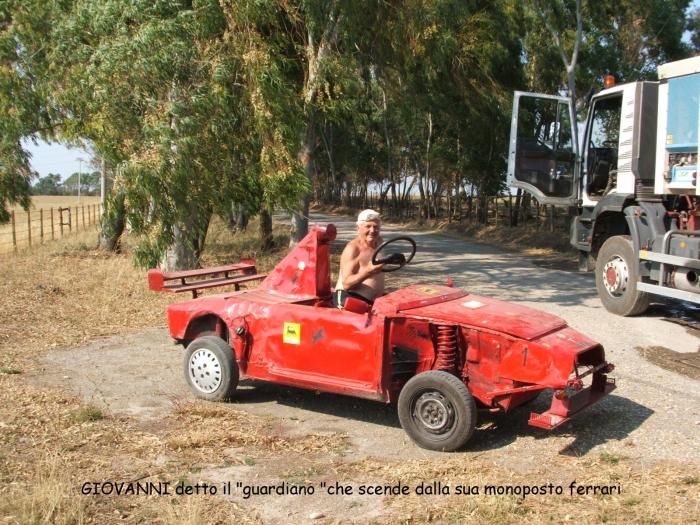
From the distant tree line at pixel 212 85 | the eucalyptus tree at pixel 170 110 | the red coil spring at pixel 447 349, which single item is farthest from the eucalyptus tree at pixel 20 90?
the red coil spring at pixel 447 349

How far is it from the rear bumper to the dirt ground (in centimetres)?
30

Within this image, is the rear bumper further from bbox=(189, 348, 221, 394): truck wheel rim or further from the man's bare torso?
bbox=(189, 348, 221, 394): truck wheel rim

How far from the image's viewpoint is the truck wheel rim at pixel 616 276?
421 inches

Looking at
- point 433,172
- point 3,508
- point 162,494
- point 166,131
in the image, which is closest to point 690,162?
point 166,131

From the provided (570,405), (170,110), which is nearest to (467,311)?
(570,405)

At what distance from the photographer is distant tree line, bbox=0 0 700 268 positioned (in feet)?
34.6

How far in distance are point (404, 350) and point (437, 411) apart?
621 millimetres

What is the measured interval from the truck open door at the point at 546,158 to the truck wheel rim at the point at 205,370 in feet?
23.9

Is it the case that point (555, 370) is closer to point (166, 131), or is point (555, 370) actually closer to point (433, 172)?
point (166, 131)

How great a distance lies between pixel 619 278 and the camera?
1077cm

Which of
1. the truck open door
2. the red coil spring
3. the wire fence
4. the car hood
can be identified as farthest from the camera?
the wire fence

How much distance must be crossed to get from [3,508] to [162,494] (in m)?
0.91

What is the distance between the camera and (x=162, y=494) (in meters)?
4.55

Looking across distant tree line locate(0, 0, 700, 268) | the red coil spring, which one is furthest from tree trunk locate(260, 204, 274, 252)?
the red coil spring
